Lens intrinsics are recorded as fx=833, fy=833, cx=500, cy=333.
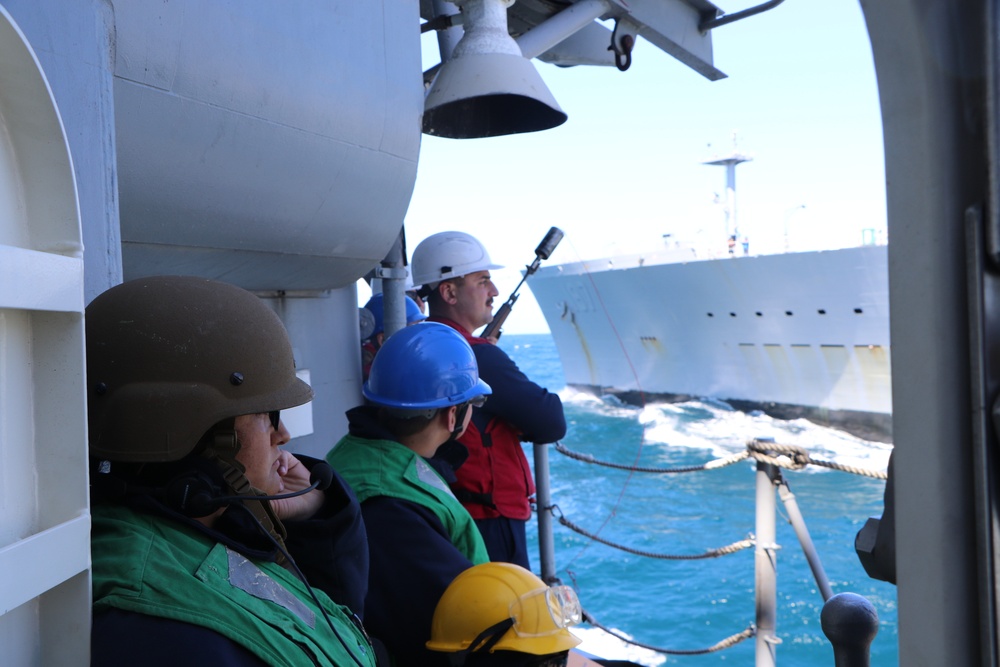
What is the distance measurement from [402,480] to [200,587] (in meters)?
1.03

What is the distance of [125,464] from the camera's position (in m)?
1.26

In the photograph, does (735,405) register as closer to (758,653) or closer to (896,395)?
(758,653)

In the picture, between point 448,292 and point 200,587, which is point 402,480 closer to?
point 200,587

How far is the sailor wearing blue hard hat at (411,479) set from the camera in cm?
198

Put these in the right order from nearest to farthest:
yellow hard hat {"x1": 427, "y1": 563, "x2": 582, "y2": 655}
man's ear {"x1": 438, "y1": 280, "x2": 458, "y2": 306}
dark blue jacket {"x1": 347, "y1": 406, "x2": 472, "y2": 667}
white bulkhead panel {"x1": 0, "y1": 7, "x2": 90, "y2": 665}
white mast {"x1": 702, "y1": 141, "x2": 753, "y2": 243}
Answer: white bulkhead panel {"x1": 0, "y1": 7, "x2": 90, "y2": 665}, yellow hard hat {"x1": 427, "y1": 563, "x2": 582, "y2": 655}, dark blue jacket {"x1": 347, "y1": 406, "x2": 472, "y2": 667}, man's ear {"x1": 438, "y1": 280, "x2": 458, "y2": 306}, white mast {"x1": 702, "y1": 141, "x2": 753, "y2": 243}

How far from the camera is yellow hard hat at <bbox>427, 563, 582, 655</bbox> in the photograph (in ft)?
5.84

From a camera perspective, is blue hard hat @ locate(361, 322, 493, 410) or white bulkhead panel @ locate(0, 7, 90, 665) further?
blue hard hat @ locate(361, 322, 493, 410)

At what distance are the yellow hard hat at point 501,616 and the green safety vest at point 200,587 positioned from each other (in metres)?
0.55

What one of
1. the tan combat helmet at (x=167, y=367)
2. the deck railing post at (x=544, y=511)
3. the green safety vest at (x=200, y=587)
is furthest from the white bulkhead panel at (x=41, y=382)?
the deck railing post at (x=544, y=511)

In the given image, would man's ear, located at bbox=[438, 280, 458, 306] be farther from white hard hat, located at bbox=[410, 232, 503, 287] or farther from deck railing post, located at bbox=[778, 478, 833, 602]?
deck railing post, located at bbox=[778, 478, 833, 602]

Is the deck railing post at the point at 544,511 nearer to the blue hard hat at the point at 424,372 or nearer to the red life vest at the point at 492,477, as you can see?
the red life vest at the point at 492,477

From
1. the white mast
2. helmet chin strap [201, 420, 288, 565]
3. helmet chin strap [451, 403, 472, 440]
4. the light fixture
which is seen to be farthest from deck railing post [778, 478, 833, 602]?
the white mast

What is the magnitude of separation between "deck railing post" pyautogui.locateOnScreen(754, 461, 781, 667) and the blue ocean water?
0.36 m

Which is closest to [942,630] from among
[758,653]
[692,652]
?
[758,653]
